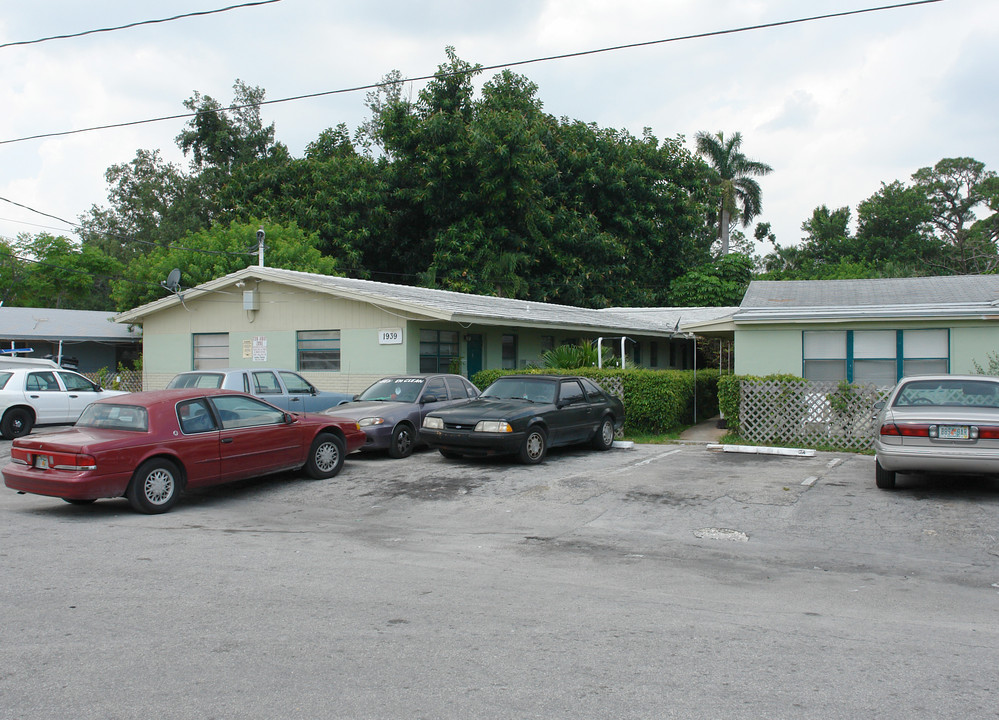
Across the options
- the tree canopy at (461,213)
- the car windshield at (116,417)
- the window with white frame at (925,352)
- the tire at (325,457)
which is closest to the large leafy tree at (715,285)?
the tree canopy at (461,213)

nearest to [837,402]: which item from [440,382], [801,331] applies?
[801,331]

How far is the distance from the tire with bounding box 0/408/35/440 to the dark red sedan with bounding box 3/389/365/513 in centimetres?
872

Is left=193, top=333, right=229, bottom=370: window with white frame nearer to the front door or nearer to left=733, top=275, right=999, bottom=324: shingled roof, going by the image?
the front door

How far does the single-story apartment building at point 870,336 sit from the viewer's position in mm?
15852

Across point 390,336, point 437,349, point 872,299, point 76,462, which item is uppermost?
point 872,299

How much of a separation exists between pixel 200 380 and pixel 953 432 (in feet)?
41.0

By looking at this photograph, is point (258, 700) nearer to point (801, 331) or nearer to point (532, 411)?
point (532, 411)

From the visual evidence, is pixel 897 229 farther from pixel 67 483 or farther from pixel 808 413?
pixel 67 483

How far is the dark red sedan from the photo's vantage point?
885 centimetres

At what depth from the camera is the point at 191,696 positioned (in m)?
4.18

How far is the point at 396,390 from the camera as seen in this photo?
15148 millimetres

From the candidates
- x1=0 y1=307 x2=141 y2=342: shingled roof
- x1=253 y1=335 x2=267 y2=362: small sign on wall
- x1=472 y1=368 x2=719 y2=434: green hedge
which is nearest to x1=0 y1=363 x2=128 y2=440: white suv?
x1=253 y1=335 x2=267 y2=362: small sign on wall

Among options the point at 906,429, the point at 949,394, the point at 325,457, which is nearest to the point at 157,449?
the point at 325,457

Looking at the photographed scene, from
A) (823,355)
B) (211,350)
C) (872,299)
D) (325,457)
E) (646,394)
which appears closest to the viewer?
(325,457)
